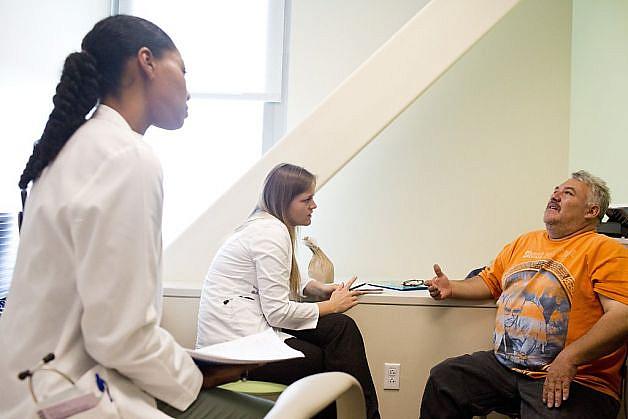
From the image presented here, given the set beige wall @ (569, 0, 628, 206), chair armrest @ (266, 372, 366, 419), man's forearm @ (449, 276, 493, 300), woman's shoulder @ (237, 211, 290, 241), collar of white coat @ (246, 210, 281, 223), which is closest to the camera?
chair armrest @ (266, 372, 366, 419)

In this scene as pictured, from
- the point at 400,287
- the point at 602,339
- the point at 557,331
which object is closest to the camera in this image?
the point at 602,339

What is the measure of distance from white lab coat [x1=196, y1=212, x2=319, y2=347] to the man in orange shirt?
62 cm

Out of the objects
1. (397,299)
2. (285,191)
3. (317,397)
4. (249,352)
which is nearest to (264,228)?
(285,191)

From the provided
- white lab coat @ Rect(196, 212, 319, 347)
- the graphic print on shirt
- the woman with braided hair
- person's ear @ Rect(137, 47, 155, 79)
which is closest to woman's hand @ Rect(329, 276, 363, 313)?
white lab coat @ Rect(196, 212, 319, 347)

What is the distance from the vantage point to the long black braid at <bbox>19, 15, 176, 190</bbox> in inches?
48.8

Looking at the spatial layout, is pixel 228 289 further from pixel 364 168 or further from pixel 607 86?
pixel 607 86

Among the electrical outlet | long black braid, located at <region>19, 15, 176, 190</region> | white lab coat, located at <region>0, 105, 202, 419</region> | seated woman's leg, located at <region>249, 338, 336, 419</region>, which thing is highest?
long black braid, located at <region>19, 15, 176, 190</region>

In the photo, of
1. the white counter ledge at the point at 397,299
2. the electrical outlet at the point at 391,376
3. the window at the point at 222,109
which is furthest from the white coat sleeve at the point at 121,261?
the window at the point at 222,109

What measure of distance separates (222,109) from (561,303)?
251 centimetres

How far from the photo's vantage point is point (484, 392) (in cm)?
228

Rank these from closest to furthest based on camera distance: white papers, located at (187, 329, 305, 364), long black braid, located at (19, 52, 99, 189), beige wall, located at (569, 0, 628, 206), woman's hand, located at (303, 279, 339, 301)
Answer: long black braid, located at (19, 52, 99, 189), white papers, located at (187, 329, 305, 364), woman's hand, located at (303, 279, 339, 301), beige wall, located at (569, 0, 628, 206)

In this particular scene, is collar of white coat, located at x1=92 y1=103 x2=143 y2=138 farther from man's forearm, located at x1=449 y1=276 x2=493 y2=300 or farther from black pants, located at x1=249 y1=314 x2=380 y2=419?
man's forearm, located at x1=449 y1=276 x2=493 y2=300

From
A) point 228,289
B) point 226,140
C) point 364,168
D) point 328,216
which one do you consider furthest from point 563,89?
point 228,289

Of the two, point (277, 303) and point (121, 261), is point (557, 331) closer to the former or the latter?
point (277, 303)
